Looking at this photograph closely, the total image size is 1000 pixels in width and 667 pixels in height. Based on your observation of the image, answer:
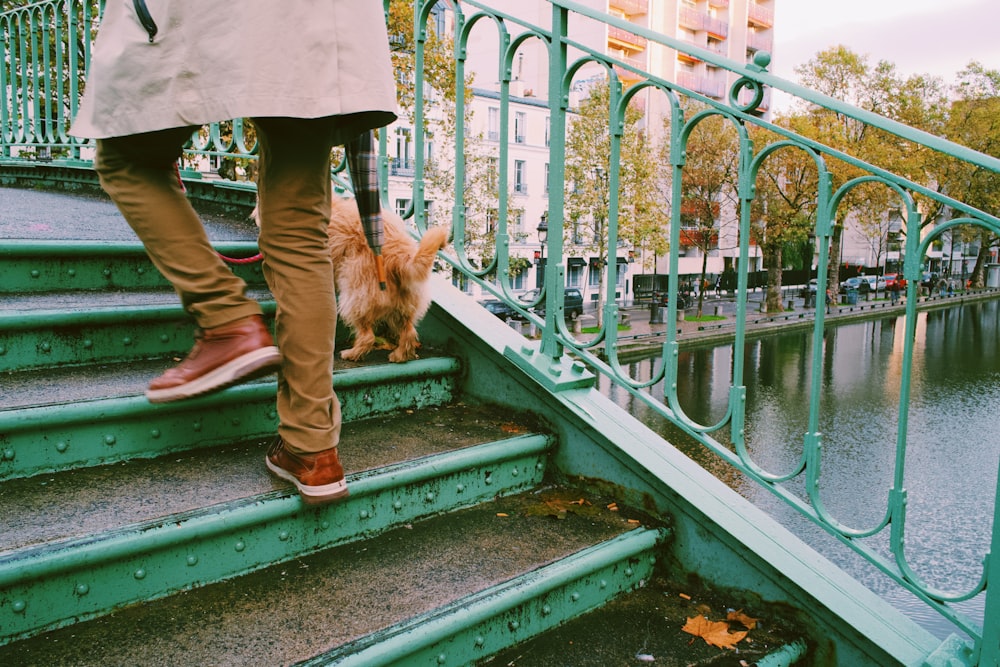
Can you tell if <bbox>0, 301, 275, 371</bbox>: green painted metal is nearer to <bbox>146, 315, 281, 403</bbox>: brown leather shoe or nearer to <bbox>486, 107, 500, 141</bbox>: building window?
<bbox>146, 315, 281, 403</bbox>: brown leather shoe

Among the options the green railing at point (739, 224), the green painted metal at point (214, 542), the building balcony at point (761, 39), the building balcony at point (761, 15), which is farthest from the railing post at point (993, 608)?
the building balcony at point (761, 39)

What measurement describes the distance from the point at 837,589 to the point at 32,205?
4.58 meters

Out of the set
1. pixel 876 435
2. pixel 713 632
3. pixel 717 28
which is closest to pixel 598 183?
pixel 876 435

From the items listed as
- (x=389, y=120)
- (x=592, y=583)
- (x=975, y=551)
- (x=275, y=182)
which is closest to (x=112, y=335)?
(x=275, y=182)

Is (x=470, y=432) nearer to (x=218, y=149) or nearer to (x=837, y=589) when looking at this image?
(x=837, y=589)

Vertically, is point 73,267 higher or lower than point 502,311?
higher

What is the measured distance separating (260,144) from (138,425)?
0.89 metres

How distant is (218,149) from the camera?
14.1ft

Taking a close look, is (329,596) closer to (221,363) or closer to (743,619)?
(221,363)

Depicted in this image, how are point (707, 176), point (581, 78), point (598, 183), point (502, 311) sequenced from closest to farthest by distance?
1. point (502, 311)
2. point (598, 183)
3. point (707, 176)
4. point (581, 78)

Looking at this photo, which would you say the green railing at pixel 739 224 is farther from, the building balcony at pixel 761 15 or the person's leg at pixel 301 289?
the building balcony at pixel 761 15

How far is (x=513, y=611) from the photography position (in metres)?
1.88

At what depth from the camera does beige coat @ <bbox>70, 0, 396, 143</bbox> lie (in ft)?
5.65

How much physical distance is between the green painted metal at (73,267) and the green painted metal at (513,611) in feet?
6.02
